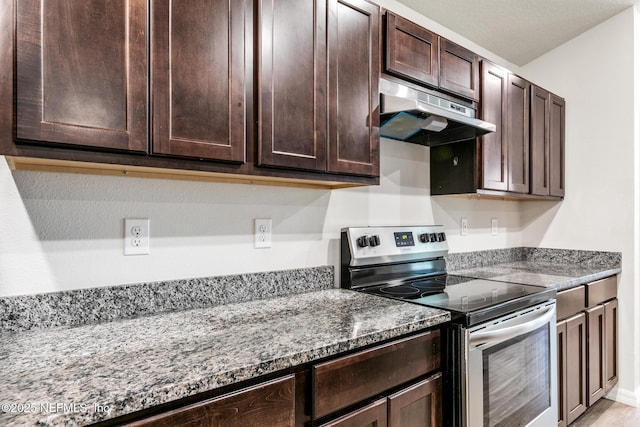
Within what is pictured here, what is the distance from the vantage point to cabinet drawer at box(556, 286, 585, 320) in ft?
6.79

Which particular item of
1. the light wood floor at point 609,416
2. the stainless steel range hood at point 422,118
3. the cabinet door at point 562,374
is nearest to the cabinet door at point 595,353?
the light wood floor at point 609,416

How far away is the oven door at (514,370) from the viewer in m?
1.44

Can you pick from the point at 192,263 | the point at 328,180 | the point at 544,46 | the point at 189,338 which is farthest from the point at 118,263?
the point at 544,46

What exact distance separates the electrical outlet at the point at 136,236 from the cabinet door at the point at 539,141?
7.93 ft

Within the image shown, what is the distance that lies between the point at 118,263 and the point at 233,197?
0.49 m

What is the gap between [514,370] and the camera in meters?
1.66

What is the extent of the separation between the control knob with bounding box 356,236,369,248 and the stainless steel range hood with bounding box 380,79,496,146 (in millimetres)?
557

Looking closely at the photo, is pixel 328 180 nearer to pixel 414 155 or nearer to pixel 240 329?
pixel 240 329

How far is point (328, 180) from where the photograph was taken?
152 centimetres

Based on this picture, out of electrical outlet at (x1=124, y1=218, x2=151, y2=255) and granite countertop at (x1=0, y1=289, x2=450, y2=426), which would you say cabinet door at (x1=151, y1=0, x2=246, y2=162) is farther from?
granite countertop at (x1=0, y1=289, x2=450, y2=426)

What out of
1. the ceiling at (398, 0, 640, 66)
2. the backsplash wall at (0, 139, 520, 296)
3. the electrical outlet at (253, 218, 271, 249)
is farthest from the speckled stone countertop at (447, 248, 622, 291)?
the ceiling at (398, 0, 640, 66)

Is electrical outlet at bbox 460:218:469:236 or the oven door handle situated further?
electrical outlet at bbox 460:218:469:236

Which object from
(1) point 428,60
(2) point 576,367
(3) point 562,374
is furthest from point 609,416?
(1) point 428,60

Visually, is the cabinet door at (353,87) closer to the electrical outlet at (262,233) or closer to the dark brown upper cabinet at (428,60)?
the dark brown upper cabinet at (428,60)
